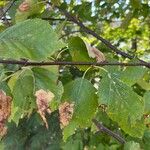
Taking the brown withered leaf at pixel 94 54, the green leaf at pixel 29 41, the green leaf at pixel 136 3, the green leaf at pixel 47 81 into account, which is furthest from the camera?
the green leaf at pixel 136 3

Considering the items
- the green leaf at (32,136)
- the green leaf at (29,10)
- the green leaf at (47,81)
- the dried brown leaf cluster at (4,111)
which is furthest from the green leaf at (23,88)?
the green leaf at (32,136)

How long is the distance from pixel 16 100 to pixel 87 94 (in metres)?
0.20

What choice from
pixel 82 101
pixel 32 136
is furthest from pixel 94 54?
pixel 32 136

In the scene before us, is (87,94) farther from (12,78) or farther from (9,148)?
(9,148)

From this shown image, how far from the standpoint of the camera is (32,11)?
1773 millimetres

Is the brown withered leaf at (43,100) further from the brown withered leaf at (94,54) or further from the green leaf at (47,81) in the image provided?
the brown withered leaf at (94,54)

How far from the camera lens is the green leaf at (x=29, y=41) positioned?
3.16ft

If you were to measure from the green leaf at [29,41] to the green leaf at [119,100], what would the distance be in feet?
0.88

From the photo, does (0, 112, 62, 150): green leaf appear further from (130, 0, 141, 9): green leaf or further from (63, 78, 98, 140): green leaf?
(63, 78, 98, 140): green leaf

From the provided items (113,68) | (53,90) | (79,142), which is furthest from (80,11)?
(53,90)

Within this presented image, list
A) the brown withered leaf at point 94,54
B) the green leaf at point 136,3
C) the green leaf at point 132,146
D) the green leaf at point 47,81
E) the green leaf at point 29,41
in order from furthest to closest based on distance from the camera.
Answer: the green leaf at point 136,3, the green leaf at point 132,146, the brown withered leaf at point 94,54, the green leaf at point 47,81, the green leaf at point 29,41

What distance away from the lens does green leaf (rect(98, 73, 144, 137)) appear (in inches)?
48.7

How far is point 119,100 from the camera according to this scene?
1.24 metres

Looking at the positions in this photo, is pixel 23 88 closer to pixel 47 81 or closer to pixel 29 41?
pixel 47 81
